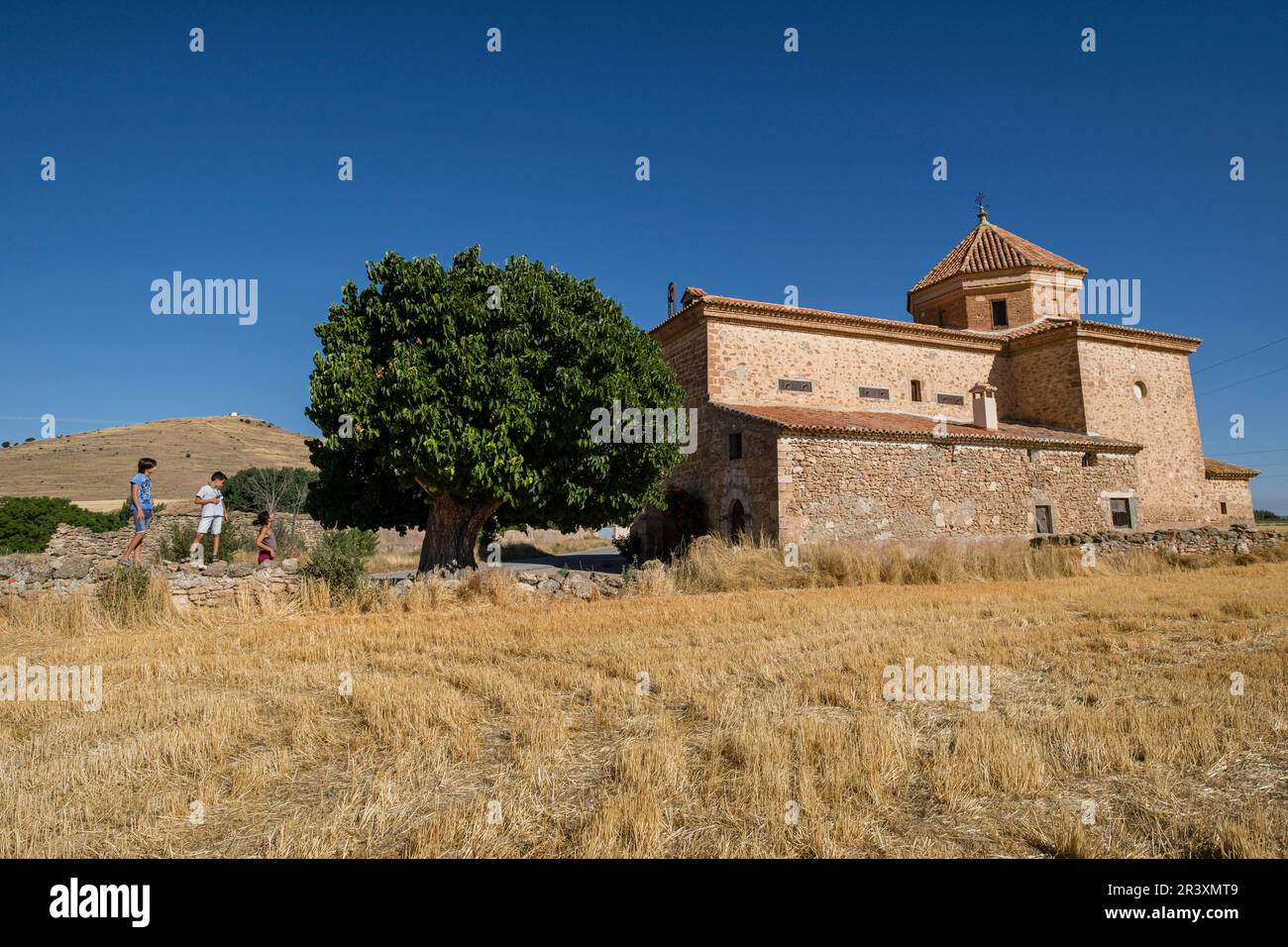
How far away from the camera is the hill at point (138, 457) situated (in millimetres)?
43750

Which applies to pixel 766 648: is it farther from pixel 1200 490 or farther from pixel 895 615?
pixel 1200 490

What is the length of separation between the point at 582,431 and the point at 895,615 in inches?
240

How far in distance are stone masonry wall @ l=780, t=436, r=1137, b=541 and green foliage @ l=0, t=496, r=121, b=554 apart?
83.2 ft

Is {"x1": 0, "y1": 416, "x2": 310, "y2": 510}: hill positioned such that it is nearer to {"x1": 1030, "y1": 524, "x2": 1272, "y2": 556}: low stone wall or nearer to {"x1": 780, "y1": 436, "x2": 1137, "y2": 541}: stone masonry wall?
{"x1": 780, "y1": 436, "x2": 1137, "y2": 541}: stone masonry wall

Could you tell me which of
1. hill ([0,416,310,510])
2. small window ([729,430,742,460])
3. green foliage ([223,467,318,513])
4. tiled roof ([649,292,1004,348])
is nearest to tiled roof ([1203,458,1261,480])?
tiled roof ([649,292,1004,348])

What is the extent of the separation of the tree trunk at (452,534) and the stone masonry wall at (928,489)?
696cm

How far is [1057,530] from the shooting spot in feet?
58.5

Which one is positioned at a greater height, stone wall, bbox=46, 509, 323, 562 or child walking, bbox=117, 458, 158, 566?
child walking, bbox=117, 458, 158, 566

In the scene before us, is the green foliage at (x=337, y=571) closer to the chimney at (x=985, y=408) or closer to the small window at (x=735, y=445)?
the small window at (x=735, y=445)

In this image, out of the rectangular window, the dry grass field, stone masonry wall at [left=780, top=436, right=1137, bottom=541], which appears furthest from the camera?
the rectangular window

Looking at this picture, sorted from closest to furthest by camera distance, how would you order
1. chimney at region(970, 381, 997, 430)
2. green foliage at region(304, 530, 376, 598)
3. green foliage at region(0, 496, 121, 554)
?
green foliage at region(304, 530, 376, 598), chimney at region(970, 381, 997, 430), green foliage at region(0, 496, 121, 554)

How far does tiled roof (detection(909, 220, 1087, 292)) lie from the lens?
2338 cm

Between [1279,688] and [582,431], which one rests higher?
[582,431]
